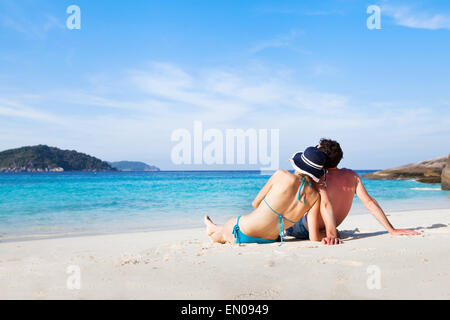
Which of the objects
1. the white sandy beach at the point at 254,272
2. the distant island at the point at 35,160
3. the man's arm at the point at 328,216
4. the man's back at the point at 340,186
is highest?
the distant island at the point at 35,160

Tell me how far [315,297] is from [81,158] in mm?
100494

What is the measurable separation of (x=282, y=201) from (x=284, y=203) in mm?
45

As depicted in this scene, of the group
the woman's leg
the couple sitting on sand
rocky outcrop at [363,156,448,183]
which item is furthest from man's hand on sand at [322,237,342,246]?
rocky outcrop at [363,156,448,183]

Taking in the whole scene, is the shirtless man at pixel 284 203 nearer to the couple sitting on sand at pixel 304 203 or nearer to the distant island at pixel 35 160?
the couple sitting on sand at pixel 304 203

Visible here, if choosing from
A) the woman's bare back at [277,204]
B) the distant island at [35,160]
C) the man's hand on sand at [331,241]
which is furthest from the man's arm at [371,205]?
the distant island at [35,160]

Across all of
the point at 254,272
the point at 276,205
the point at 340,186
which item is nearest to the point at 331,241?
the point at 340,186

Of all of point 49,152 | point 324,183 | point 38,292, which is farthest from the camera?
point 49,152

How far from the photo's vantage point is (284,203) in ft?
14.3

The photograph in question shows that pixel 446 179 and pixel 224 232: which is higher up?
pixel 446 179

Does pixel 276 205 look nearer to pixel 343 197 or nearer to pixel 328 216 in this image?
pixel 328 216

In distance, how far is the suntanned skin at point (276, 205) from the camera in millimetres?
4246

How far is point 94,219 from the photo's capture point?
10.5m
